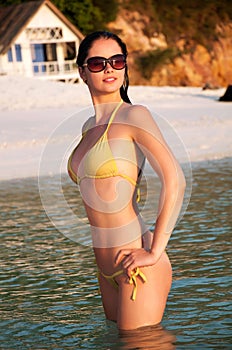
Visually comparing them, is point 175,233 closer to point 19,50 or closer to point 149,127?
point 149,127

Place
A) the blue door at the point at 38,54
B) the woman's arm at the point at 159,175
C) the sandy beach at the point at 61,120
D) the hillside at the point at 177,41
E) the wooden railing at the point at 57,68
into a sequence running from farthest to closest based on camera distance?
the hillside at the point at 177,41 → the blue door at the point at 38,54 → the wooden railing at the point at 57,68 → the sandy beach at the point at 61,120 → the woman's arm at the point at 159,175

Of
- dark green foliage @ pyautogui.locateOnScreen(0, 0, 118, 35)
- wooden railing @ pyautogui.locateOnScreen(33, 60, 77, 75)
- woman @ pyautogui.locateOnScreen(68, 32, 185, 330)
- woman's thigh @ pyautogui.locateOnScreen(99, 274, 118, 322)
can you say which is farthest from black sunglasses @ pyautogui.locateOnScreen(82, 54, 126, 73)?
dark green foliage @ pyautogui.locateOnScreen(0, 0, 118, 35)

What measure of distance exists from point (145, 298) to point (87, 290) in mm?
2317

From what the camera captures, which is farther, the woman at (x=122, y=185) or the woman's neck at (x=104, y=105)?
the woman's neck at (x=104, y=105)

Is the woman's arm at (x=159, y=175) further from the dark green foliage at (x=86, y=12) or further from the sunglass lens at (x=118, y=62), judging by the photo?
the dark green foliage at (x=86, y=12)

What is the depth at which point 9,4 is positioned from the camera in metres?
53.8

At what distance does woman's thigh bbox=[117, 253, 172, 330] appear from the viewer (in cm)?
436

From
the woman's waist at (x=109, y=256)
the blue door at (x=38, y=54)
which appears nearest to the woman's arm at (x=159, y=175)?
the woman's waist at (x=109, y=256)

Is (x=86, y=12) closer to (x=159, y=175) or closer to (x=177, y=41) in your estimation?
(x=177, y=41)

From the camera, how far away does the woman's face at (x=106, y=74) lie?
4.34 m

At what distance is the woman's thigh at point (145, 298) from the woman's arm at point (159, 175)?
17cm

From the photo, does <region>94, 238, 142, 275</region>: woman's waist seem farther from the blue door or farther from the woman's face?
the blue door

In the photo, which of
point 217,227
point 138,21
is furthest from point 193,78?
point 217,227

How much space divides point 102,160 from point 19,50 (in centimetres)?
4787
